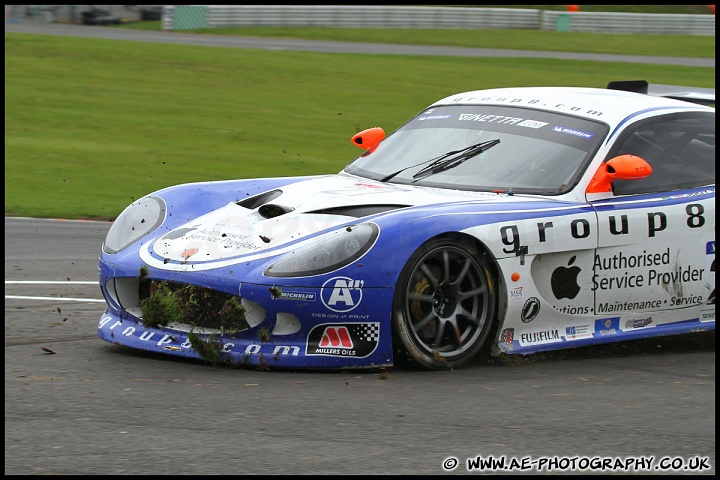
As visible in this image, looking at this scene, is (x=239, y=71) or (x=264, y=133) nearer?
(x=264, y=133)

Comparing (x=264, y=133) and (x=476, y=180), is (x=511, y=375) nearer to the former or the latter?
(x=476, y=180)

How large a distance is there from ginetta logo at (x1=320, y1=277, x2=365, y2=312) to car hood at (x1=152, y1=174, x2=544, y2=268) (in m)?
0.31

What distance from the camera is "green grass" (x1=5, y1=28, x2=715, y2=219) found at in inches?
531

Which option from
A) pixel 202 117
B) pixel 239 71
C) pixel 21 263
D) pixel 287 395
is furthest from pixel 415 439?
pixel 239 71

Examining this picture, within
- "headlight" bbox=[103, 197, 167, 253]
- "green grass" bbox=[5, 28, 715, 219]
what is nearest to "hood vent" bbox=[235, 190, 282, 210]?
"headlight" bbox=[103, 197, 167, 253]

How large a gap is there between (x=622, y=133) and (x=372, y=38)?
2904cm

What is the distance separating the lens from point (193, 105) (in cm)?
1930

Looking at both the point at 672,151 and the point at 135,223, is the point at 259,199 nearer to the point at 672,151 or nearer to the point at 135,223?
the point at 135,223

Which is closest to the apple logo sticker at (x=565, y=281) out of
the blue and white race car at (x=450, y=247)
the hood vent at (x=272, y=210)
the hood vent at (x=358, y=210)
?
the blue and white race car at (x=450, y=247)

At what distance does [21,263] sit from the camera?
8469mm

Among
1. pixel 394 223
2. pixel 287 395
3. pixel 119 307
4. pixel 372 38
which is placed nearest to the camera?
pixel 287 395

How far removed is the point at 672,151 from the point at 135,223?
3014 mm

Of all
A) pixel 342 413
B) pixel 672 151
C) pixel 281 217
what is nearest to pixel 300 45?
pixel 672 151

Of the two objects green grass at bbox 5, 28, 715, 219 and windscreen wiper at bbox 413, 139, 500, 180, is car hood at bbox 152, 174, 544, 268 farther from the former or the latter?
green grass at bbox 5, 28, 715, 219
